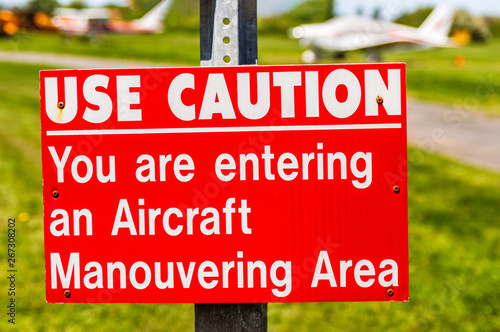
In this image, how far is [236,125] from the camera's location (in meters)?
1.70

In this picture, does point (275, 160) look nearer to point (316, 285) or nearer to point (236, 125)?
point (236, 125)

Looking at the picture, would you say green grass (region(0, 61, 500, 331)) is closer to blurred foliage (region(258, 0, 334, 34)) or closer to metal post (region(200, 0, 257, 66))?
metal post (region(200, 0, 257, 66))

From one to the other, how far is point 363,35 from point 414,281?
37959 millimetres

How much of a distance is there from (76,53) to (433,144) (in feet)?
89.6

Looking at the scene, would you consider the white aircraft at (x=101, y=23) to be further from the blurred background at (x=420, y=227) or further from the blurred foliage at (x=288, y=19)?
the blurred background at (x=420, y=227)

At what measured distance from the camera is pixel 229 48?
1.79 m

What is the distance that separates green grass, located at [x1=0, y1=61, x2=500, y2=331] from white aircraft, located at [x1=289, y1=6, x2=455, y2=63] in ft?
95.6

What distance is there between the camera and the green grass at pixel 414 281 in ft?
14.2

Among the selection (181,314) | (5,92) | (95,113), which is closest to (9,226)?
(181,314)

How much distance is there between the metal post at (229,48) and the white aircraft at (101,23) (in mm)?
46735

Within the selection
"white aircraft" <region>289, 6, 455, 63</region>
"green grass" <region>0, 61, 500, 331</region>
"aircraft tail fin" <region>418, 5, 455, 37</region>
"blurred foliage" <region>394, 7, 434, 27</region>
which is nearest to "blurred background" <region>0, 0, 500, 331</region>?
"green grass" <region>0, 61, 500, 331</region>

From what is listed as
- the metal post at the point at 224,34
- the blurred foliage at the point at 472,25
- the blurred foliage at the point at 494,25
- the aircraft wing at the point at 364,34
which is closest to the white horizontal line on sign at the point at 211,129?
the metal post at the point at 224,34

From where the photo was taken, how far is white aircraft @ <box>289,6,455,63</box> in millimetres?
37700

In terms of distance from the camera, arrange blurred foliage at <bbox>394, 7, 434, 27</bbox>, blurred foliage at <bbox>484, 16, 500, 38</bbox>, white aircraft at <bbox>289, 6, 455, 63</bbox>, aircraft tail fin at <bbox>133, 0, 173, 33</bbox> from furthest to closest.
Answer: blurred foliage at <bbox>484, 16, 500, 38</bbox>
blurred foliage at <bbox>394, 7, 434, 27</bbox>
aircraft tail fin at <bbox>133, 0, 173, 33</bbox>
white aircraft at <bbox>289, 6, 455, 63</bbox>
